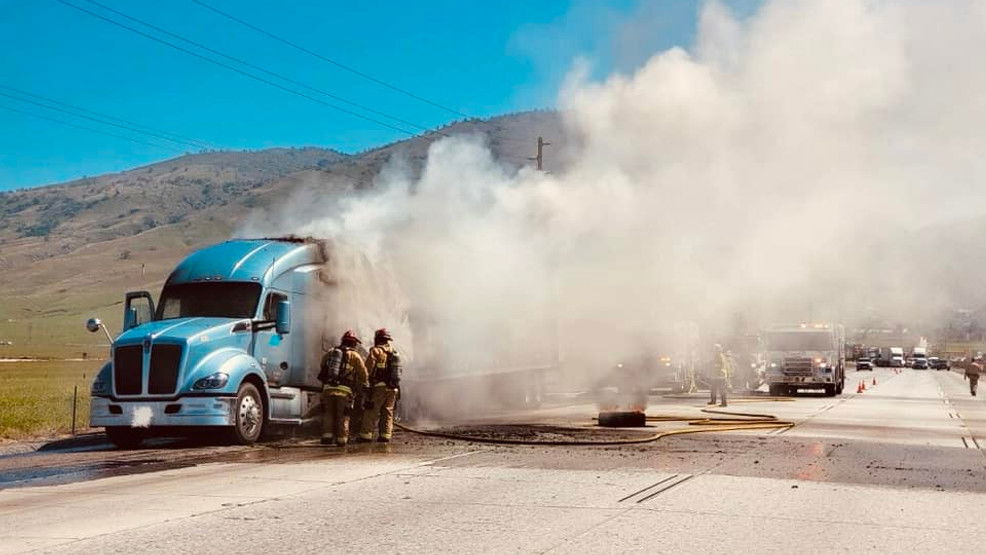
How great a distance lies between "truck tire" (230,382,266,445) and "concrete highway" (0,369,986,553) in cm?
37

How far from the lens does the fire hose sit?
17.5 metres

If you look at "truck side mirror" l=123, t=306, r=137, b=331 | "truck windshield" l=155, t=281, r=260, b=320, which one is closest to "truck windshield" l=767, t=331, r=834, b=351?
"truck windshield" l=155, t=281, r=260, b=320

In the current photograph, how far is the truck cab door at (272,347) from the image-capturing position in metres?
18.3

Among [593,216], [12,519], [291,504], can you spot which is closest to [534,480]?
[291,504]

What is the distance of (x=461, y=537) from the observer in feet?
28.4

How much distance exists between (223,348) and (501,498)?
8.19m

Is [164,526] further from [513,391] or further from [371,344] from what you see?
[513,391]

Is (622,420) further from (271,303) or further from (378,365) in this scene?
(271,303)

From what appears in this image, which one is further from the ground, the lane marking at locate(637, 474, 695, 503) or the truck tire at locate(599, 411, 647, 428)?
the truck tire at locate(599, 411, 647, 428)

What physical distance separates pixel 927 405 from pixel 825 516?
2770cm

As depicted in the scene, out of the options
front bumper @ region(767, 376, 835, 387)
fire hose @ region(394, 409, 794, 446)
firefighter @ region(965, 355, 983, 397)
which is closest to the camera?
fire hose @ region(394, 409, 794, 446)

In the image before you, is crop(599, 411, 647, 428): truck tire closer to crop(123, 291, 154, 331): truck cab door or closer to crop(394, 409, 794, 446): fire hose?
crop(394, 409, 794, 446): fire hose

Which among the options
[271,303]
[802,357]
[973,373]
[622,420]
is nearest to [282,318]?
[271,303]

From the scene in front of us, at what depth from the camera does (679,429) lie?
20.6 metres
